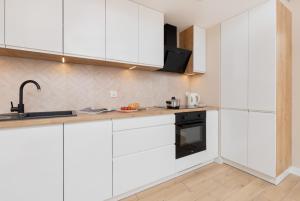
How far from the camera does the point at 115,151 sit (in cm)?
151

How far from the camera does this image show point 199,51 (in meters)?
2.62

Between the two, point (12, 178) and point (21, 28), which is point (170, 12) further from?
point (12, 178)

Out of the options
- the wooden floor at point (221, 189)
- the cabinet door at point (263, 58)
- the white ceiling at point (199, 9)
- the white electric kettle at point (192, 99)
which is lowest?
the wooden floor at point (221, 189)

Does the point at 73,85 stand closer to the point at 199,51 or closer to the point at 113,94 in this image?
the point at 113,94

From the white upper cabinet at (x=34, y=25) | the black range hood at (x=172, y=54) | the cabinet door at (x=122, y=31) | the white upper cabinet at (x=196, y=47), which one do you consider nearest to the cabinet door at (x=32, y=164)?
the white upper cabinet at (x=34, y=25)

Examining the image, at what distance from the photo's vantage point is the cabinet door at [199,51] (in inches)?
101

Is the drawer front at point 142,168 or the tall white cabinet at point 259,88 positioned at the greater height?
the tall white cabinet at point 259,88

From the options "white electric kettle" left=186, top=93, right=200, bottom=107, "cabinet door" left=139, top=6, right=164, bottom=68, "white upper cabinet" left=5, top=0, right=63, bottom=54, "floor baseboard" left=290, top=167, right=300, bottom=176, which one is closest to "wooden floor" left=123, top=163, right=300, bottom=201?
"floor baseboard" left=290, top=167, right=300, bottom=176

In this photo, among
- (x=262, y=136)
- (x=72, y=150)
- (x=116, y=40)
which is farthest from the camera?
(x=262, y=136)

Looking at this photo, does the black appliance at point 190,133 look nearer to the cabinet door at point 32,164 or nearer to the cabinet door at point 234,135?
the cabinet door at point 234,135

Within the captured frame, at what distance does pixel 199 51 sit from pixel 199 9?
0.69 metres

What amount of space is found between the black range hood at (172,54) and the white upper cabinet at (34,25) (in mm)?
1443

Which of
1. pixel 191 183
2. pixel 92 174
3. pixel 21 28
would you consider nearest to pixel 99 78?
pixel 21 28

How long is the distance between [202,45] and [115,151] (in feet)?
7.51
